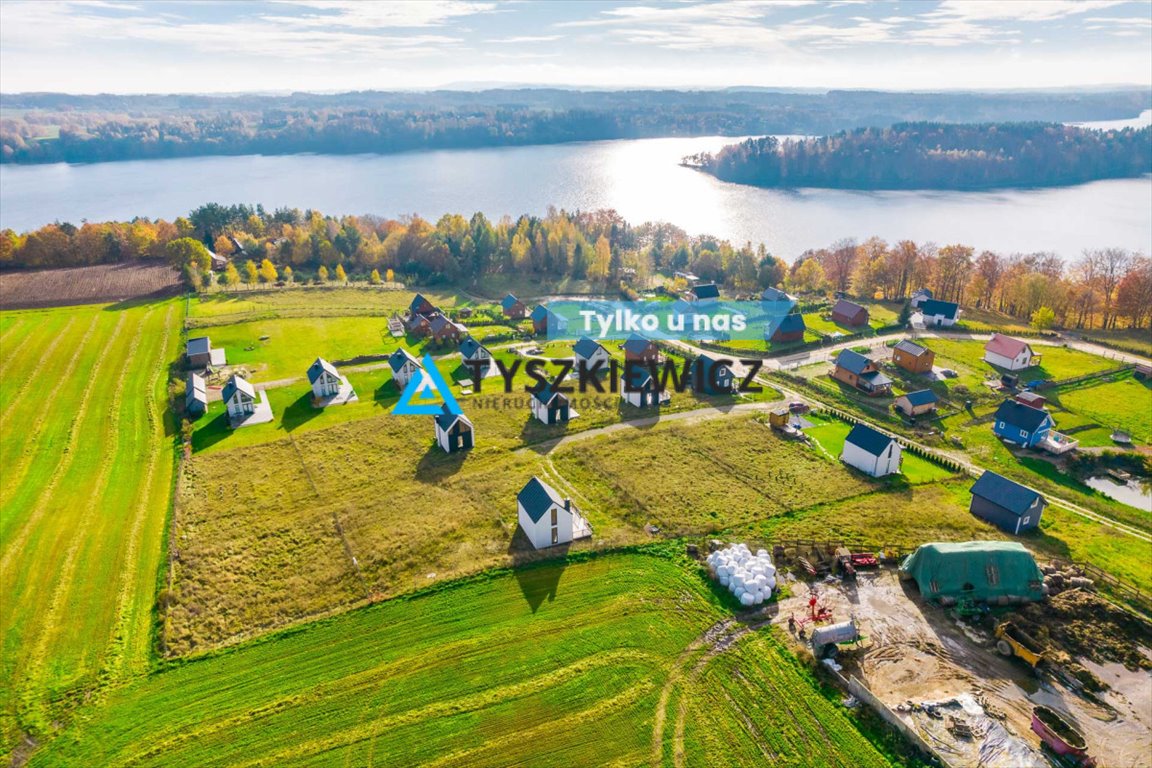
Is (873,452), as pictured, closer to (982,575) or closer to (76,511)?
(982,575)

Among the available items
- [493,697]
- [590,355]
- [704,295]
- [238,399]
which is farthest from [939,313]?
[238,399]

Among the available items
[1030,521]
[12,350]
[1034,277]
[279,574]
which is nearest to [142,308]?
[12,350]

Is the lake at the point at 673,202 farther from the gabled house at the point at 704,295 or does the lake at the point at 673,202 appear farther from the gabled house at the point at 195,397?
the gabled house at the point at 195,397

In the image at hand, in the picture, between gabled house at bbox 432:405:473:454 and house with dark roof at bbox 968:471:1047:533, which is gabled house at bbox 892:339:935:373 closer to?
house with dark roof at bbox 968:471:1047:533

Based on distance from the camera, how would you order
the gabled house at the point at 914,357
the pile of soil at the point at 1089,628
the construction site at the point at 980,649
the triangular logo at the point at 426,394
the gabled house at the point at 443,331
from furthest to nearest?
1. the gabled house at the point at 443,331
2. the gabled house at the point at 914,357
3. the triangular logo at the point at 426,394
4. the pile of soil at the point at 1089,628
5. the construction site at the point at 980,649

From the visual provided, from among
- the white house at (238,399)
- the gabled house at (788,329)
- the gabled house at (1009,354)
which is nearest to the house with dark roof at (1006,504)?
the gabled house at (1009,354)

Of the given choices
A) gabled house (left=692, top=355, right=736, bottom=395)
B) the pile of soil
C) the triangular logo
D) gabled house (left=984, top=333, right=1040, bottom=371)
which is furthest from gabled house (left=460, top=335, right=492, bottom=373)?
gabled house (left=984, top=333, right=1040, bottom=371)
